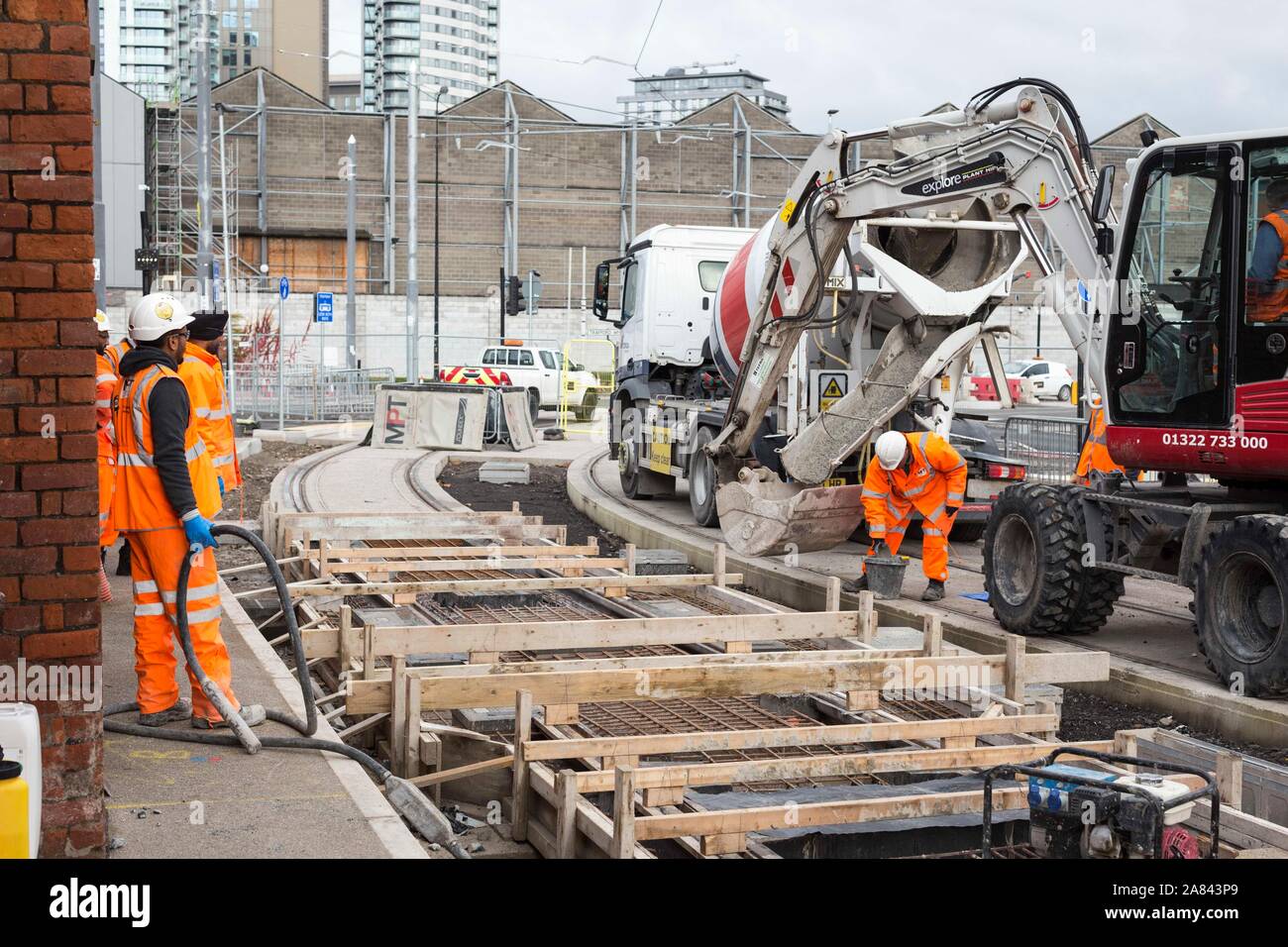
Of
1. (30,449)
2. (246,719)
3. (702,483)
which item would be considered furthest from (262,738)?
(702,483)

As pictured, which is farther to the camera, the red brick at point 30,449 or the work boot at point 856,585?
the work boot at point 856,585

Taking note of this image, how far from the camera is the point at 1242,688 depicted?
28.5ft

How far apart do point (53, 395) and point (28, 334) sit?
226 millimetres

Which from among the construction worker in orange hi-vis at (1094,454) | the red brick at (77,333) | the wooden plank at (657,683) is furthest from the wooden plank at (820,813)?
the construction worker in orange hi-vis at (1094,454)

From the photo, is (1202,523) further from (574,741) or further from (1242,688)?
(574,741)

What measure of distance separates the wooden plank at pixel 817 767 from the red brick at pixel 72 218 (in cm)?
279

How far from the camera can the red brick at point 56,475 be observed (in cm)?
520

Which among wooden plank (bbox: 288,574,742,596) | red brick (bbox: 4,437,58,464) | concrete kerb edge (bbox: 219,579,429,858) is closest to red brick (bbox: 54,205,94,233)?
red brick (bbox: 4,437,58,464)

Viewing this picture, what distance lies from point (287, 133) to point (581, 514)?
37441 millimetres

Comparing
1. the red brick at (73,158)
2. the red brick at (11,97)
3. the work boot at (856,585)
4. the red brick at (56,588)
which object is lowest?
the work boot at (856,585)

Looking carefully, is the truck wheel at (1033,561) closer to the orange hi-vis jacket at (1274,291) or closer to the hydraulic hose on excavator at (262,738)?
the orange hi-vis jacket at (1274,291)

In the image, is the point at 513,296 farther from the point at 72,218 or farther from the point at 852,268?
the point at 72,218

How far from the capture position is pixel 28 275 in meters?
5.12

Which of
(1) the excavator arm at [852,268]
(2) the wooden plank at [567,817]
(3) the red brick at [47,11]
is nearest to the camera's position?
(3) the red brick at [47,11]
